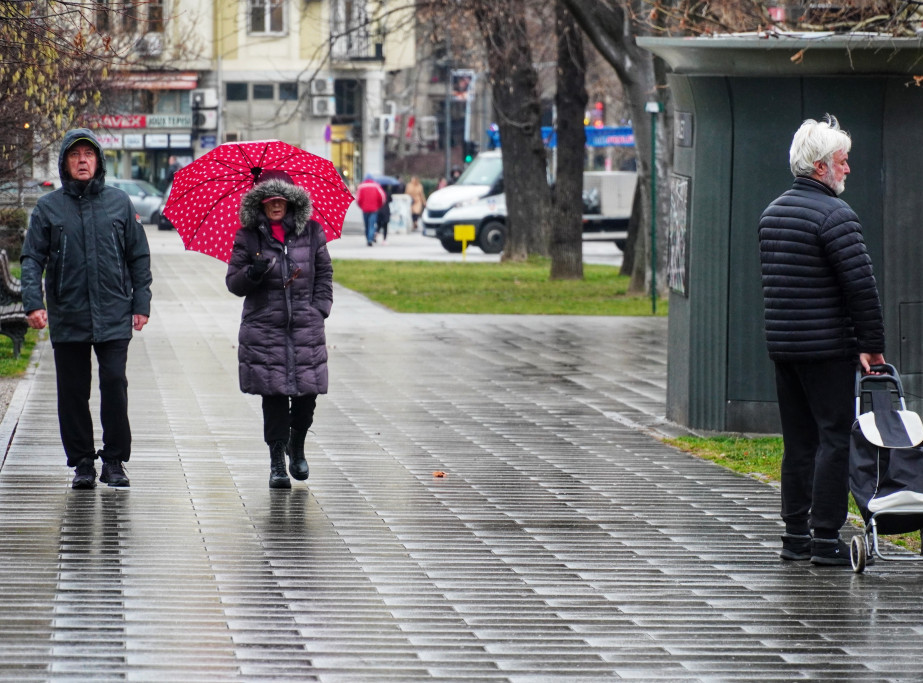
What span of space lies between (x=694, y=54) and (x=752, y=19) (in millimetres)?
6409

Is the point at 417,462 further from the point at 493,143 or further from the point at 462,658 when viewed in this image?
the point at 493,143

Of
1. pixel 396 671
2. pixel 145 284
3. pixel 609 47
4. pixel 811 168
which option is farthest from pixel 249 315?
pixel 609 47

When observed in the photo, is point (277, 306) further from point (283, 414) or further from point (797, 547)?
point (797, 547)

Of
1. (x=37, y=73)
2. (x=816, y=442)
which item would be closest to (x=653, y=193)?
(x=37, y=73)

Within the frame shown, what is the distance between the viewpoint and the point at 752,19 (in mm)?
16422

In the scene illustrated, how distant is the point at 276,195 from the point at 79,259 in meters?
0.98

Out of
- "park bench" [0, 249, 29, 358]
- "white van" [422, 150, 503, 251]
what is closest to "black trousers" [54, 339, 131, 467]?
"park bench" [0, 249, 29, 358]

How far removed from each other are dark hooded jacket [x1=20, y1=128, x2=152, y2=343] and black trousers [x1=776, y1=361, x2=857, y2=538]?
3.10m

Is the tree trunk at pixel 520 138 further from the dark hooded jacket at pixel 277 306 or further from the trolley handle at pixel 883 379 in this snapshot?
the trolley handle at pixel 883 379

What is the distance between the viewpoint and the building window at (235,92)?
62.3m

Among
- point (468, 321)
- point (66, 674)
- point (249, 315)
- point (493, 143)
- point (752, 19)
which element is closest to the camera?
point (66, 674)

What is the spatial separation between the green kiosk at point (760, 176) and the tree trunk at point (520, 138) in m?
16.5

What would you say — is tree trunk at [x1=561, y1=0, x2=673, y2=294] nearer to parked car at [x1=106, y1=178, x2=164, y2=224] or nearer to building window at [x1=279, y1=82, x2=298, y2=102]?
parked car at [x1=106, y1=178, x2=164, y2=224]

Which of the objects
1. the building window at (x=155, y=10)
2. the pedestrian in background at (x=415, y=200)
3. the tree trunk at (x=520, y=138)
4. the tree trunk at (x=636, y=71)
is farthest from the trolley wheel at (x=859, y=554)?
the pedestrian in background at (x=415, y=200)
